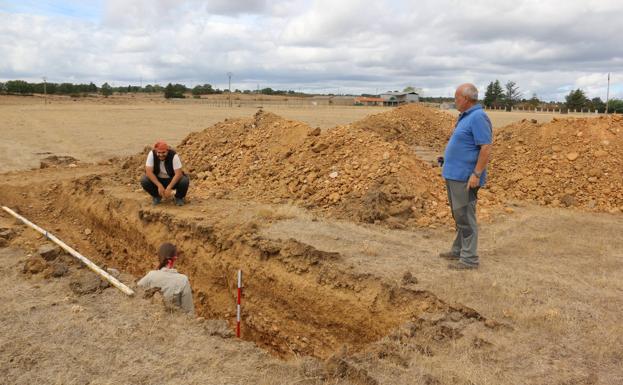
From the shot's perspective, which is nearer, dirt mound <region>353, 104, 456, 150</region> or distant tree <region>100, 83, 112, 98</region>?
dirt mound <region>353, 104, 456, 150</region>

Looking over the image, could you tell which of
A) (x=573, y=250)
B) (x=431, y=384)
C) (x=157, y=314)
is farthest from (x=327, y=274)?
(x=573, y=250)

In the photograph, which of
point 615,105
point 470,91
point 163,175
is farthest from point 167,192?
point 615,105

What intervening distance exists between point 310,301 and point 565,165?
639 centimetres

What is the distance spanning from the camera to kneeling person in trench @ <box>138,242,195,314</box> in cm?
476

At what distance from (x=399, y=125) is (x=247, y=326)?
13.2 metres

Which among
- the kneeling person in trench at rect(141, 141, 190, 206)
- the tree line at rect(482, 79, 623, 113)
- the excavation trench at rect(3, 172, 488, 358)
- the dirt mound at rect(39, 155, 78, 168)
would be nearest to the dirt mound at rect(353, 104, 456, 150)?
the dirt mound at rect(39, 155, 78, 168)

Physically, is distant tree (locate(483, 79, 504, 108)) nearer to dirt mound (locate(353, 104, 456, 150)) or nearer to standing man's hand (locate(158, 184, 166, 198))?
dirt mound (locate(353, 104, 456, 150))

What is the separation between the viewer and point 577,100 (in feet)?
197

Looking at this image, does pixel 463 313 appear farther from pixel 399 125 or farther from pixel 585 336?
pixel 399 125

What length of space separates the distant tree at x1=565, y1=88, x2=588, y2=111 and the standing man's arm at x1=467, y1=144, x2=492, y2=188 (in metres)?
62.4

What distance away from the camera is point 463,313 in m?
4.56

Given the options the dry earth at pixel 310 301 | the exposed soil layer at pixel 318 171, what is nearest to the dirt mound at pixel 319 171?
the exposed soil layer at pixel 318 171

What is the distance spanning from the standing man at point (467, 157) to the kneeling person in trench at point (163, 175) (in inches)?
172

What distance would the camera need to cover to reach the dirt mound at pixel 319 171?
7816mm
